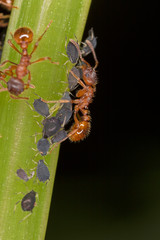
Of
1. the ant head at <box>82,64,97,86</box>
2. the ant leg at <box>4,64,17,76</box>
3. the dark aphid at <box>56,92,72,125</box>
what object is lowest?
the dark aphid at <box>56,92,72,125</box>

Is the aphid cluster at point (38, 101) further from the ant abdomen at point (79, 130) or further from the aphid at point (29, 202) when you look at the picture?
the ant abdomen at point (79, 130)

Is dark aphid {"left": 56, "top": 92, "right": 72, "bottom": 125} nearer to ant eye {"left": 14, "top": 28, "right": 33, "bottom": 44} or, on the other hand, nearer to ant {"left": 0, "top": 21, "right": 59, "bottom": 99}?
ant {"left": 0, "top": 21, "right": 59, "bottom": 99}

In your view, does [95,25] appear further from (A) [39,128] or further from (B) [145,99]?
(A) [39,128]

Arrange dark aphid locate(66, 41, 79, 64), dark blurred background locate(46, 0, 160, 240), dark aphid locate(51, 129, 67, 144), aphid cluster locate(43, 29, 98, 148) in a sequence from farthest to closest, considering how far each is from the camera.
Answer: dark blurred background locate(46, 0, 160, 240), aphid cluster locate(43, 29, 98, 148), dark aphid locate(51, 129, 67, 144), dark aphid locate(66, 41, 79, 64)

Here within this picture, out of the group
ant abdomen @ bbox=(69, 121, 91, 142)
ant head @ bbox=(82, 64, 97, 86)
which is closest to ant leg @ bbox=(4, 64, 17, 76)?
ant head @ bbox=(82, 64, 97, 86)

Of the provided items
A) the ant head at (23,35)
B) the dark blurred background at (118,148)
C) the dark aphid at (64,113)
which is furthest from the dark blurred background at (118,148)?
the ant head at (23,35)

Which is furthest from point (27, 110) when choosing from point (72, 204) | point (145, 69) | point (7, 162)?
point (145, 69)
